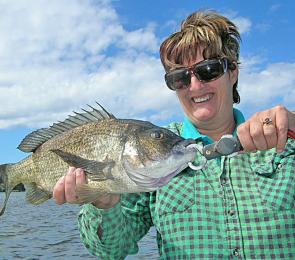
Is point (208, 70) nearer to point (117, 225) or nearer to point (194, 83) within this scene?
point (194, 83)

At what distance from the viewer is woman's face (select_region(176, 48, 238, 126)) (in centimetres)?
445

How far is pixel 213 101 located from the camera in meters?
4.46

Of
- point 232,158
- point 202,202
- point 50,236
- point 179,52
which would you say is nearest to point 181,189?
point 202,202

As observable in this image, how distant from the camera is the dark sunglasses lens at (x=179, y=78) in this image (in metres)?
4.41

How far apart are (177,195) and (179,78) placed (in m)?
1.09

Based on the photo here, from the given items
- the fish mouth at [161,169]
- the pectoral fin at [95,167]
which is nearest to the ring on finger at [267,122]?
the fish mouth at [161,169]

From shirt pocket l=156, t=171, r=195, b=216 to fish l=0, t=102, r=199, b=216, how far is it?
18.2 inches

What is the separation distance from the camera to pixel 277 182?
4035 millimetres

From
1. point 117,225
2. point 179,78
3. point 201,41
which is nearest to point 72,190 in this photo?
point 117,225

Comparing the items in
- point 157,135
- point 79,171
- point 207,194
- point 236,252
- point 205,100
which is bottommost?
point 236,252

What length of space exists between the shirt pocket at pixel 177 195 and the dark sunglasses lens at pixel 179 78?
83cm

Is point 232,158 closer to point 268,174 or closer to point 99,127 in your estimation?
point 268,174

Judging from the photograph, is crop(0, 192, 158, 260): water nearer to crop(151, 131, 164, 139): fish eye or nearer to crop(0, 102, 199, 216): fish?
crop(0, 102, 199, 216): fish

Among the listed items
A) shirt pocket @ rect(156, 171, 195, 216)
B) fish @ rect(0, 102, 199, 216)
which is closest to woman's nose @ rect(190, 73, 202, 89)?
fish @ rect(0, 102, 199, 216)
